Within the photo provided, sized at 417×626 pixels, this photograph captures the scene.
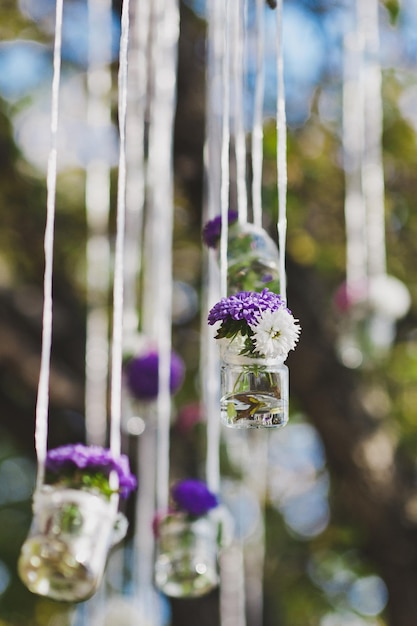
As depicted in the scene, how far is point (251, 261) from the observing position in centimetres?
158

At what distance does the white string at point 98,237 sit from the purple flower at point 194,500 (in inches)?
43.0

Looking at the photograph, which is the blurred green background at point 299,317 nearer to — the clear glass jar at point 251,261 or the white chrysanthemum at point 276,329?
the clear glass jar at point 251,261

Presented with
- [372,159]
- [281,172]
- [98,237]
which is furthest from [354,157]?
[281,172]

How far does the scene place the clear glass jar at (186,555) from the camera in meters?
1.90

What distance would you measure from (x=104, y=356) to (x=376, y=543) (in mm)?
942

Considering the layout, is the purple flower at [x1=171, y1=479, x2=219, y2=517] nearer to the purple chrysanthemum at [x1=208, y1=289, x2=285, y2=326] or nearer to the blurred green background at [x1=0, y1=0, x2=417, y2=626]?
the purple chrysanthemum at [x1=208, y1=289, x2=285, y2=326]

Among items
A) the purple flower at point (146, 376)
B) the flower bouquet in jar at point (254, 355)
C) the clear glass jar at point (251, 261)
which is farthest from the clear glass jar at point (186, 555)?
the flower bouquet in jar at point (254, 355)

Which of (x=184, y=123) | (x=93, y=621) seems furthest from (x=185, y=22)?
(x=93, y=621)

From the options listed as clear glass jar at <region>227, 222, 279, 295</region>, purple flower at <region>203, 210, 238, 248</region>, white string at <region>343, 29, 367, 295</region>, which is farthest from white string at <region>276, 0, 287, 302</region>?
white string at <region>343, 29, 367, 295</region>

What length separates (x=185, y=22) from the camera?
3.24 meters

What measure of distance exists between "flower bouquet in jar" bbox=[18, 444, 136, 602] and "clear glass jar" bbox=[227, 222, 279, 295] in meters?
0.29

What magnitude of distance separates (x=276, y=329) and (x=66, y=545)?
1.49ft

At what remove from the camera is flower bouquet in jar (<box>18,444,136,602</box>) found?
1541 mm

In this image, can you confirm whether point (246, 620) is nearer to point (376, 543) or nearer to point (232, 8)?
point (376, 543)
